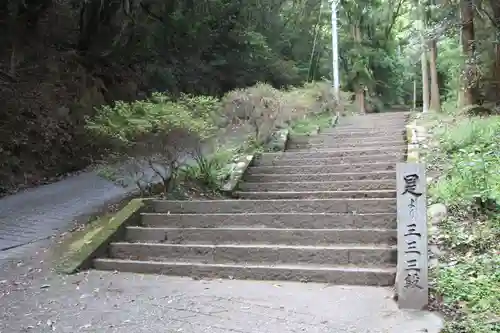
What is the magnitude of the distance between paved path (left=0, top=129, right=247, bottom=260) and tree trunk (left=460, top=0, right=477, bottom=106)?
5739 mm

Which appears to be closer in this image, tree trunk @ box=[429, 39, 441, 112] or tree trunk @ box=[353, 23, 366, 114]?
tree trunk @ box=[429, 39, 441, 112]

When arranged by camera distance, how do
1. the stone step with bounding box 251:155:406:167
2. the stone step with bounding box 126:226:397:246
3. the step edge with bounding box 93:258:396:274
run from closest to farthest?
1. the step edge with bounding box 93:258:396:274
2. the stone step with bounding box 126:226:397:246
3. the stone step with bounding box 251:155:406:167

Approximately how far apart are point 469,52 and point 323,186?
21.4 feet

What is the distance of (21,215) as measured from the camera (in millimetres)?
9023

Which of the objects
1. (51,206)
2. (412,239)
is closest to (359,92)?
(51,206)

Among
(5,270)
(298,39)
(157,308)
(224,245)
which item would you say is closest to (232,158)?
(224,245)

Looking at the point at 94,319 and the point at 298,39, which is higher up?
the point at 298,39

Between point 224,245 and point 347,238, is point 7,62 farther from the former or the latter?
point 347,238

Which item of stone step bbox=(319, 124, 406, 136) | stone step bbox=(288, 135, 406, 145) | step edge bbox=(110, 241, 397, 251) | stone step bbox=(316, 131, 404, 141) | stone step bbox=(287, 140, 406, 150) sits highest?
stone step bbox=(319, 124, 406, 136)

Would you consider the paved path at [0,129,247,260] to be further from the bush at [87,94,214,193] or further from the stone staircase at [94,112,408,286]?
the stone staircase at [94,112,408,286]

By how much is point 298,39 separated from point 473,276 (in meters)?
21.0

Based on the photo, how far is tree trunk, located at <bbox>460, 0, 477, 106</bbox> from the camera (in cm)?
1230

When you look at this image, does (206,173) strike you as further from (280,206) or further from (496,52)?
(496,52)

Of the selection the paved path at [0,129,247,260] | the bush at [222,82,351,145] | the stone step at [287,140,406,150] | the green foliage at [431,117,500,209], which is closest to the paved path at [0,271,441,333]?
the green foliage at [431,117,500,209]
